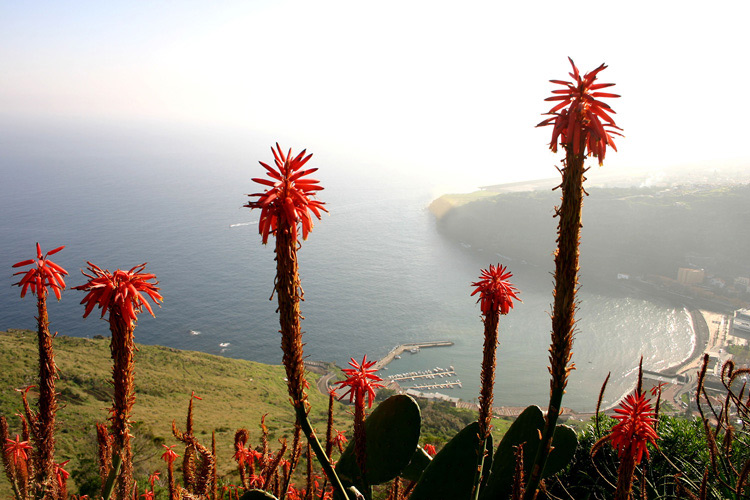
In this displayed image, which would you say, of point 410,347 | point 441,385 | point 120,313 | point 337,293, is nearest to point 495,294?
point 120,313

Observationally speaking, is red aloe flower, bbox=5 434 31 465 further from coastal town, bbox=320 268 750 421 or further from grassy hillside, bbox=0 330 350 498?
coastal town, bbox=320 268 750 421

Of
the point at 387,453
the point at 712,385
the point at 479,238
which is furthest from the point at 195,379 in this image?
the point at 479,238

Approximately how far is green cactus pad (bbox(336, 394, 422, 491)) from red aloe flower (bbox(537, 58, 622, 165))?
2.32 metres

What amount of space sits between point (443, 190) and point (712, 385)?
97.9m

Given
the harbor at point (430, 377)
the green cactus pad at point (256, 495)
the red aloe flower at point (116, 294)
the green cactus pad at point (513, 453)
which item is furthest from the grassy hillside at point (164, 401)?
the red aloe flower at point (116, 294)

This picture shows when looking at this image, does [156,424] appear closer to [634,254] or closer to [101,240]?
[101,240]

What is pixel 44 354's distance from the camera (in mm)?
2734

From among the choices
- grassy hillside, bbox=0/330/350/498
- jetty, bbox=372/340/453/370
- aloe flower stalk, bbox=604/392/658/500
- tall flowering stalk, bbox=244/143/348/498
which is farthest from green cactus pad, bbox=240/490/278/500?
jetty, bbox=372/340/453/370

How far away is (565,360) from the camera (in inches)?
98.3

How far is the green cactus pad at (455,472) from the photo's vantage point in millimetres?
3752

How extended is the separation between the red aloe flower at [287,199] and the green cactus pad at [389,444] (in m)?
2.07

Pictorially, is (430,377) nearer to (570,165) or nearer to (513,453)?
(513,453)

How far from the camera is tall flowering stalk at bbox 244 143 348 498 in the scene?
2.21 meters

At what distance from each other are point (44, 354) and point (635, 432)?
3.42 m
